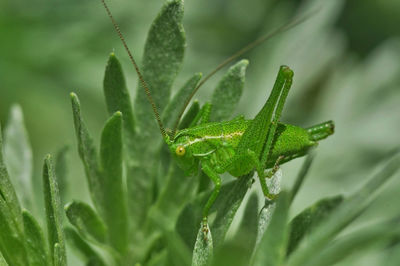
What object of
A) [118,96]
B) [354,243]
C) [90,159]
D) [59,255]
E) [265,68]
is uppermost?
[265,68]

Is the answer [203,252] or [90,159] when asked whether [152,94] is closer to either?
[90,159]

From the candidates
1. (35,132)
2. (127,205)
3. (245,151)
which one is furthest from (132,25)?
(127,205)

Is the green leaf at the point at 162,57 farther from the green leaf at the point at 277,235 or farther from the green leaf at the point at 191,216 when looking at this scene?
the green leaf at the point at 277,235

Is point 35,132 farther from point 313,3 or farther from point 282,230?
point 282,230

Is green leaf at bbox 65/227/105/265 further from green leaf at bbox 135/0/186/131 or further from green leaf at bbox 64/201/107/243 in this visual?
green leaf at bbox 135/0/186/131

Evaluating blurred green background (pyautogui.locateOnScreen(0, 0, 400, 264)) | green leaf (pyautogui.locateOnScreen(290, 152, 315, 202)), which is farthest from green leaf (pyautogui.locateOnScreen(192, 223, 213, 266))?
blurred green background (pyautogui.locateOnScreen(0, 0, 400, 264))

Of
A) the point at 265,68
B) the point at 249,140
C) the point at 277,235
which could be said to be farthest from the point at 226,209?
the point at 265,68

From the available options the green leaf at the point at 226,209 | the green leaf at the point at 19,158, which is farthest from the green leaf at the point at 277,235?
the green leaf at the point at 19,158
